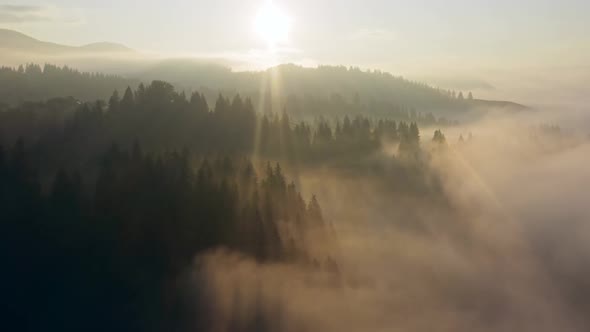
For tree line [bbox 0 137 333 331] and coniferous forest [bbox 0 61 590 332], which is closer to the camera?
tree line [bbox 0 137 333 331]

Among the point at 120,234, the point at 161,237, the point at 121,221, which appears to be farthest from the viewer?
the point at 161,237

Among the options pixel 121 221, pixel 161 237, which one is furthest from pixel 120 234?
pixel 161 237

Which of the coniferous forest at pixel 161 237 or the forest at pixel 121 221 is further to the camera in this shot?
the coniferous forest at pixel 161 237

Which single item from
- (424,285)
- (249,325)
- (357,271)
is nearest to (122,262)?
(249,325)

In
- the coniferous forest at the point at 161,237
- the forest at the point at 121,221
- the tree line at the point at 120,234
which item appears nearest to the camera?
the tree line at the point at 120,234

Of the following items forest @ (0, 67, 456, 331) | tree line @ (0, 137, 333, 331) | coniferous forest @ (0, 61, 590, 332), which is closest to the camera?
tree line @ (0, 137, 333, 331)

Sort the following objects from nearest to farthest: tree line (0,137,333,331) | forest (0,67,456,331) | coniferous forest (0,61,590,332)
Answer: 1. tree line (0,137,333,331)
2. forest (0,67,456,331)
3. coniferous forest (0,61,590,332)

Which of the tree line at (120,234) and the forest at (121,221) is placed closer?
the tree line at (120,234)

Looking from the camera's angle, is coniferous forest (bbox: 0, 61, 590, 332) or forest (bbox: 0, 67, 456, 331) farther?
coniferous forest (bbox: 0, 61, 590, 332)

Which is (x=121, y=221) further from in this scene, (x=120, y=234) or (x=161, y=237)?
(x=161, y=237)

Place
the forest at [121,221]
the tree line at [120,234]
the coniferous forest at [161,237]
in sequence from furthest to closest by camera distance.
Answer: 1. the coniferous forest at [161,237]
2. the forest at [121,221]
3. the tree line at [120,234]

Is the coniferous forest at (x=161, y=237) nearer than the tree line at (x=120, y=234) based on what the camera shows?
No
